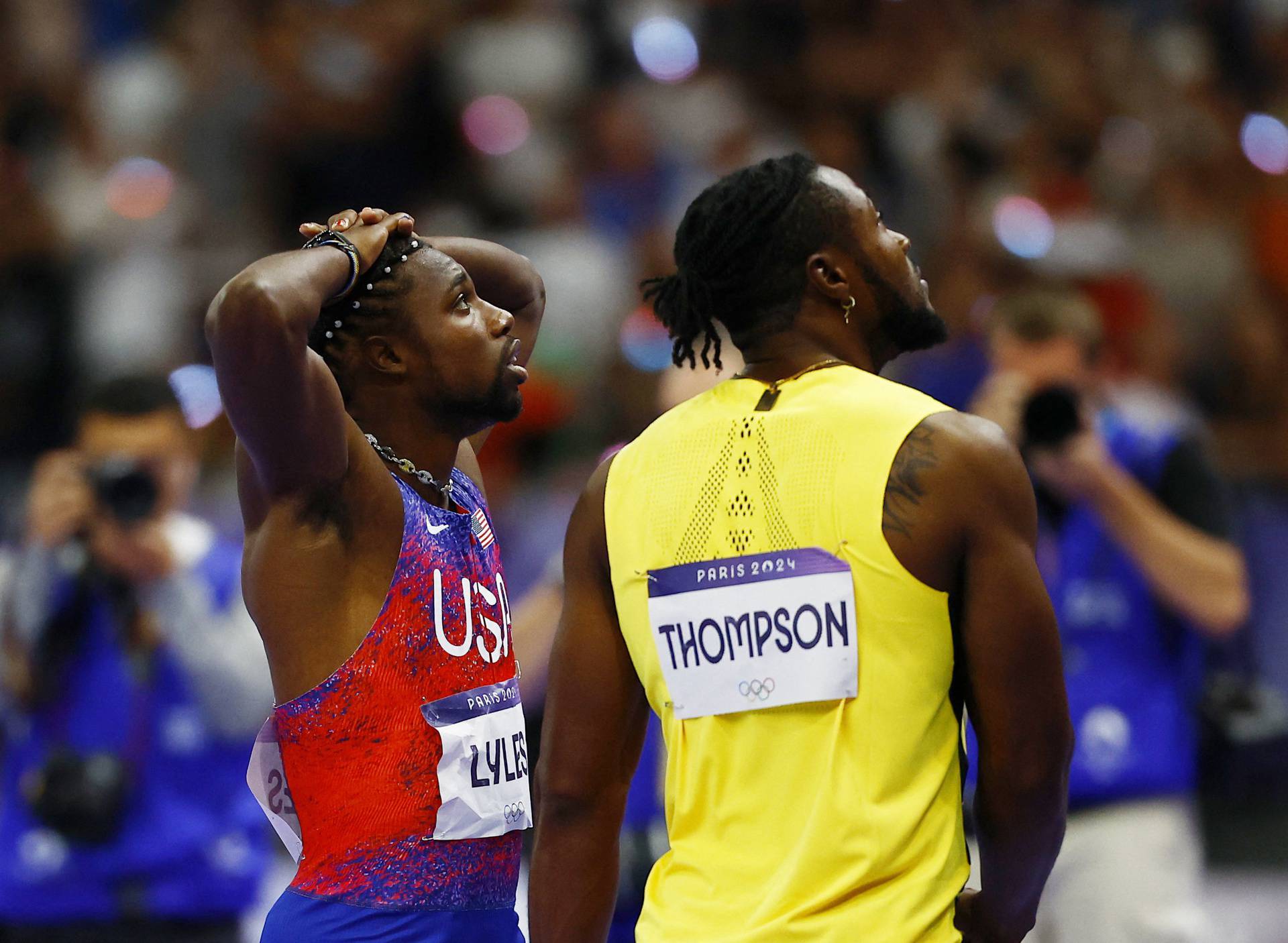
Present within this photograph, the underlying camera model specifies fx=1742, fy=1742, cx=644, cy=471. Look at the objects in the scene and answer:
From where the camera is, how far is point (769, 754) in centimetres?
258

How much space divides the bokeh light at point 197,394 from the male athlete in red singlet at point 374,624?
205 cm

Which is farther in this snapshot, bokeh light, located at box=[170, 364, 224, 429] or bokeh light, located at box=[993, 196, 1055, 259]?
bokeh light, located at box=[993, 196, 1055, 259]

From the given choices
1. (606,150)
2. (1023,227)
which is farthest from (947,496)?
(606,150)

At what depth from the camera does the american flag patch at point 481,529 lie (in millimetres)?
3059

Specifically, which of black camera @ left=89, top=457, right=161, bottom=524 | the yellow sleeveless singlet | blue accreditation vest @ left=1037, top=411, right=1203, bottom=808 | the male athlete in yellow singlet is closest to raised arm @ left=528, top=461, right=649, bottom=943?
the male athlete in yellow singlet

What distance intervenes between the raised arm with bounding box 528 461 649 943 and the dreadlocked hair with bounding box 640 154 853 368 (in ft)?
1.07

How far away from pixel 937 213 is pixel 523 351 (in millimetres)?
4792

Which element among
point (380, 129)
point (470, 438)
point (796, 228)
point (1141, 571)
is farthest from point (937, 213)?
point (796, 228)

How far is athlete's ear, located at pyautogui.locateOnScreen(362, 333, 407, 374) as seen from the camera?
297cm

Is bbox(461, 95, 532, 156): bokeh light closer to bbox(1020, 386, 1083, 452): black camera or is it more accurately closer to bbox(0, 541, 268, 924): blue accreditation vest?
bbox(0, 541, 268, 924): blue accreditation vest

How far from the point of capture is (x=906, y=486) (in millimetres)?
2516

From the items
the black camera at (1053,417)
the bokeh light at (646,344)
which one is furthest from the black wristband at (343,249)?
the bokeh light at (646,344)

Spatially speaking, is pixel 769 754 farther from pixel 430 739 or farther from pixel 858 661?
pixel 430 739

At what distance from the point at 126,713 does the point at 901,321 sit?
8.58 ft
